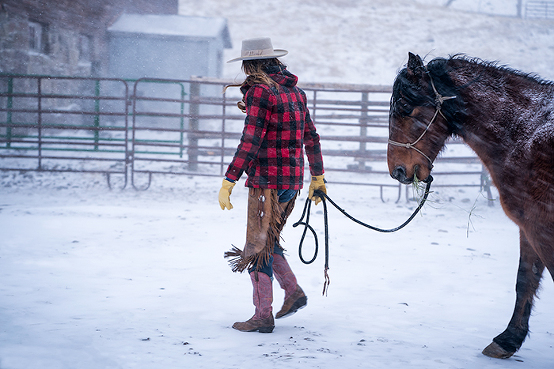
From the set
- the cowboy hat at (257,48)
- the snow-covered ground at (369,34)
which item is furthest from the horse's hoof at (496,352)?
the snow-covered ground at (369,34)

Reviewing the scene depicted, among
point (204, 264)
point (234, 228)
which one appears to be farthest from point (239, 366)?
point (234, 228)

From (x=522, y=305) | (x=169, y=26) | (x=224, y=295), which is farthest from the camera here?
(x=169, y=26)

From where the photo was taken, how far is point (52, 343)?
221 centimetres

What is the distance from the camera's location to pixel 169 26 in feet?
51.4

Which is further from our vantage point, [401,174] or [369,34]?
[369,34]

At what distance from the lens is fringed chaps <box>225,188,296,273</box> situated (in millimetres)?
2473

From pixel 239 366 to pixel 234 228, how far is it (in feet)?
11.2

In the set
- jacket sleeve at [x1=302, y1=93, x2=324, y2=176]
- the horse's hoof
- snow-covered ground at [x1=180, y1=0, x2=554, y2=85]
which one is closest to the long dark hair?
jacket sleeve at [x1=302, y1=93, x2=324, y2=176]

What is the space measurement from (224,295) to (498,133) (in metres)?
2.17

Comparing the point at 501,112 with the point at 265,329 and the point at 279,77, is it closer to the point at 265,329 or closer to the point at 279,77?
the point at 279,77

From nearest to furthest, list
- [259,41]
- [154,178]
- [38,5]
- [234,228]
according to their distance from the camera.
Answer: [259,41]
[234,228]
[154,178]
[38,5]

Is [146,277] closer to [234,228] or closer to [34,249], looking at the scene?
[34,249]

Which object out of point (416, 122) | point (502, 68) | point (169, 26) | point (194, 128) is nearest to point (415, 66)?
point (416, 122)

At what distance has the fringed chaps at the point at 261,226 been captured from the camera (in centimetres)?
247
